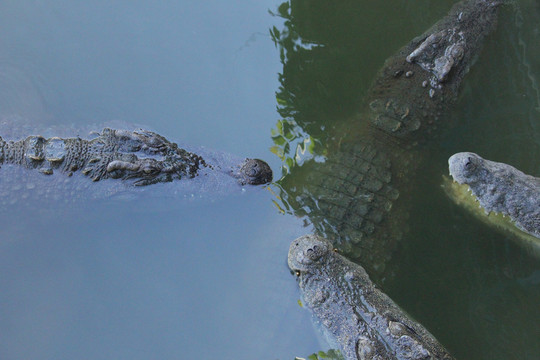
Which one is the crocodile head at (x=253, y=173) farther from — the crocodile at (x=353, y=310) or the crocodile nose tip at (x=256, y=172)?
the crocodile at (x=353, y=310)

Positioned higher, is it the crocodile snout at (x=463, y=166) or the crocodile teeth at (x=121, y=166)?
the crocodile teeth at (x=121, y=166)

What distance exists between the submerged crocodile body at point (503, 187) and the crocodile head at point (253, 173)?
1813 mm

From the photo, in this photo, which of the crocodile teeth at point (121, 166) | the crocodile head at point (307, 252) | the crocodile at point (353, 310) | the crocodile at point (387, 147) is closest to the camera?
the crocodile at point (353, 310)

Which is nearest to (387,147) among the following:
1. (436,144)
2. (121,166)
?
(436,144)

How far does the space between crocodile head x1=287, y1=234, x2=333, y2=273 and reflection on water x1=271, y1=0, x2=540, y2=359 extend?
1.05ft

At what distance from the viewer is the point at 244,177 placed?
4715mm

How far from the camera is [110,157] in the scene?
446cm

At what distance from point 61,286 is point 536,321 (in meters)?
4.32

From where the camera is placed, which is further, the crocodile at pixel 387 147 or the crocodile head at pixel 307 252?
the crocodile at pixel 387 147

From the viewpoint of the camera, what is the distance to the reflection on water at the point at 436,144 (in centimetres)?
443

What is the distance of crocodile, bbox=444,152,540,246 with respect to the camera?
182 inches

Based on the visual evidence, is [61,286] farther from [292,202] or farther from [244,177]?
[292,202]

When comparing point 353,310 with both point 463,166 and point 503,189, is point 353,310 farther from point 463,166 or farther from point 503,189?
point 503,189

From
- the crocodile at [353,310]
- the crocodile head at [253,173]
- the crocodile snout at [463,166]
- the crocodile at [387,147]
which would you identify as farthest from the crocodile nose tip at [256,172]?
the crocodile snout at [463,166]
